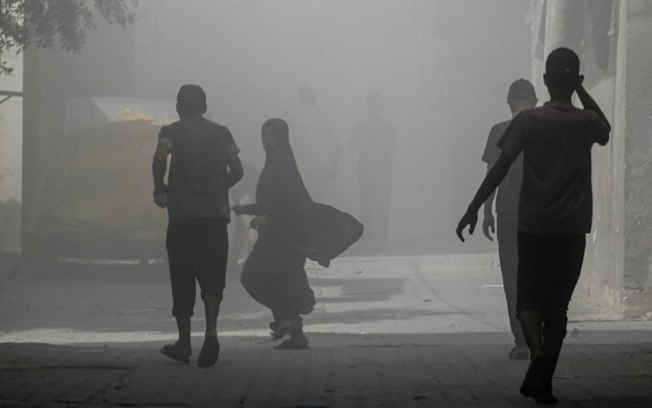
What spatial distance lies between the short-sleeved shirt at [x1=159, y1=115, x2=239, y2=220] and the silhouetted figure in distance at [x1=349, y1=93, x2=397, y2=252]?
1742 centimetres

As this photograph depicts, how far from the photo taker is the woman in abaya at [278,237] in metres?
12.2

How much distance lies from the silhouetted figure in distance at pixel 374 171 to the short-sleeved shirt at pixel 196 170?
17.4 metres

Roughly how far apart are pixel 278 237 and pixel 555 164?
4768mm

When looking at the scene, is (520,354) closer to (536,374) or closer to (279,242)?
(279,242)

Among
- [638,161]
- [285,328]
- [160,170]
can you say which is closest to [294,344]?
[285,328]

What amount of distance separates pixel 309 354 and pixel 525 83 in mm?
2430

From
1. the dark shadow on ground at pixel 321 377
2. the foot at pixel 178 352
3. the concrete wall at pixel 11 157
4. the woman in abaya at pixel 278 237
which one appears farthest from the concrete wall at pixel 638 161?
the concrete wall at pixel 11 157

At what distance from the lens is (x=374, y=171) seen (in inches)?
1099

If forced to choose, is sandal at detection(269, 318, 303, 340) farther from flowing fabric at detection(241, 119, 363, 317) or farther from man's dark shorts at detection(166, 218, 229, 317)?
man's dark shorts at detection(166, 218, 229, 317)

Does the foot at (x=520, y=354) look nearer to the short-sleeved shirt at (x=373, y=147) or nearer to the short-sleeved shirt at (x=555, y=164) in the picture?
the short-sleeved shirt at (x=555, y=164)

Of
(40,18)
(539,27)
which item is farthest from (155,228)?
(539,27)

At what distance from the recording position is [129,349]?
37.2 feet

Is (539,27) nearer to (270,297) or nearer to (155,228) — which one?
(155,228)

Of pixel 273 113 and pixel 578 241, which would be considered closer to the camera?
pixel 578 241
